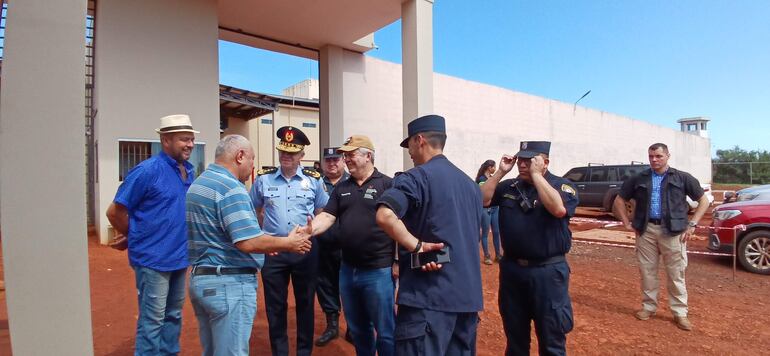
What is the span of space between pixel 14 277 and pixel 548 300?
9.28 feet

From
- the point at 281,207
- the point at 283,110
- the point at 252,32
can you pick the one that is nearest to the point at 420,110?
the point at 252,32

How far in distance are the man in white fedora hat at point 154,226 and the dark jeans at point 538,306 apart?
233 cm

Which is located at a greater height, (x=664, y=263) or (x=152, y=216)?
(x=152, y=216)

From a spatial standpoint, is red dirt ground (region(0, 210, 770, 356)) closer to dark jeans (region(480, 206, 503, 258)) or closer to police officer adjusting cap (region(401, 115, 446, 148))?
dark jeans (region(480, 206, 503, 258))

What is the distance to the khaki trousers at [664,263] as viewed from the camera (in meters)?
4.49

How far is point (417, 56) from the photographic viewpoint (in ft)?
Result: 28.3

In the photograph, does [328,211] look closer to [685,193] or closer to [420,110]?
[685,193]

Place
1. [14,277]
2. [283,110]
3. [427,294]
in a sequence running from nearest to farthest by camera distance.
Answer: [14,277] → [427,294] → [283,110]

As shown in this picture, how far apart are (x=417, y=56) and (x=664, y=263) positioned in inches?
227

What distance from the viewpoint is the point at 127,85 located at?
25.0ft

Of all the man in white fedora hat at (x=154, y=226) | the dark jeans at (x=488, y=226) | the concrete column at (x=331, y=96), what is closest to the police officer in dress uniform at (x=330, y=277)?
the man in white fedora hat at (x=154, y=226)

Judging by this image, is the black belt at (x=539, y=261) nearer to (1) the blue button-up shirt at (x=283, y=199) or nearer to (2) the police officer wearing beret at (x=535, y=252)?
(2) the police officer wearing beret at (x=535, y=252)

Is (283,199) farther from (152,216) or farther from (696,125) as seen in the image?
(696,125)

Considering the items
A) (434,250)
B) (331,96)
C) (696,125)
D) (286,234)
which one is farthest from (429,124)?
(696,125)
